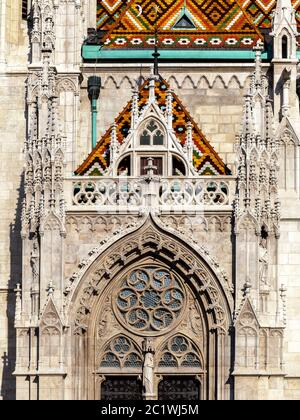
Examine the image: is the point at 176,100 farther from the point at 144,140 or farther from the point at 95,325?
the point at 95,325

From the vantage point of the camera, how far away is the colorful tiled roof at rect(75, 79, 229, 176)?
46.3 meters

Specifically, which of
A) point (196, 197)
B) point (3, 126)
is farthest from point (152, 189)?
point (3, 126)

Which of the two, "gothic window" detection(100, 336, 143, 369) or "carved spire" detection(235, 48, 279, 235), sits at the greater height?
"carved spire" detection(235, 48, 279, 235)

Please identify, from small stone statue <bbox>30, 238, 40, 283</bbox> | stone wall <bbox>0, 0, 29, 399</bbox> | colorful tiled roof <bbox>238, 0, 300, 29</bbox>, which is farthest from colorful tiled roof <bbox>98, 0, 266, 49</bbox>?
small stone statue <bbox>30, 238, 40, 283</bbox>

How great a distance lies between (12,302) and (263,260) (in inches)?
182

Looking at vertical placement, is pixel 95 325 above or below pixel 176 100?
below

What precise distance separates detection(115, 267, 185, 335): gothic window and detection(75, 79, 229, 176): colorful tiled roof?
1831 millimetres

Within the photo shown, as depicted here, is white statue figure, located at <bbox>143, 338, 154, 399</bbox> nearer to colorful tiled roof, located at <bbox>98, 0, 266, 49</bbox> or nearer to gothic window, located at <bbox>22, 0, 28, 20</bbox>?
colorful tiled roof, located at <bbox>98, 0, 266, 49</bbox>

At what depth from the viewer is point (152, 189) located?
45844mm

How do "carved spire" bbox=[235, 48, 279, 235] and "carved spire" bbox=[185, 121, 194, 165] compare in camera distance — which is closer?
"carved spire" bbox=[235, 48, 279, 235]

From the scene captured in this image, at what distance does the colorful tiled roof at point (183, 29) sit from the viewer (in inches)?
1917

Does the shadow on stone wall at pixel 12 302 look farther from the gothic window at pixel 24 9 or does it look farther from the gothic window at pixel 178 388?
the gothic window at pixel 24 9

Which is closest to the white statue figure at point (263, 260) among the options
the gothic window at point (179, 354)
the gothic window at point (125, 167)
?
the gothic window at point (179, 354)

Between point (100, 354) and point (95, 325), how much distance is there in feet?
1.58
